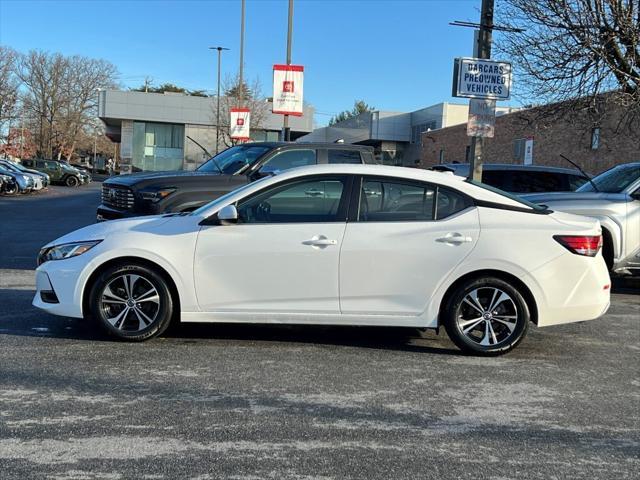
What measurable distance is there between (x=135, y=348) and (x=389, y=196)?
2646mm

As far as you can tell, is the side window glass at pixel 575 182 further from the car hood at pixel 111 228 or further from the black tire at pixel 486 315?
the car hood at pixel 111 228

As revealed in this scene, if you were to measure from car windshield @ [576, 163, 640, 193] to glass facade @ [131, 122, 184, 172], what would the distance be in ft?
156

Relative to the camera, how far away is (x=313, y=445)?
12.4ft

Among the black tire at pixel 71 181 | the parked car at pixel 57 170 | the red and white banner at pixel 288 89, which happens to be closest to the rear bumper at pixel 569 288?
the red and white banner at pixel 288 89

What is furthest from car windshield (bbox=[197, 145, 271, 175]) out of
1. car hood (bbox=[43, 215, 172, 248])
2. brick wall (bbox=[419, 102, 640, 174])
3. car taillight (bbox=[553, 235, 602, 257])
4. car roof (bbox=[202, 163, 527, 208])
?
brick wall (bbox=[419, 102, 640, 174])

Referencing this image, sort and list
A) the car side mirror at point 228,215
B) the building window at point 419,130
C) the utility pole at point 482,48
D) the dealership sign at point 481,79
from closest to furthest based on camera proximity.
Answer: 1. the car side mirror at point 228,215
2. the dealership sign at point 481,79
3. the utility pole at point 482,48
4. the building window at point 419,130

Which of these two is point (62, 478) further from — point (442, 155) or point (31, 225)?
point (442, 155)

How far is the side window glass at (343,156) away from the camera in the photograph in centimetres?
916

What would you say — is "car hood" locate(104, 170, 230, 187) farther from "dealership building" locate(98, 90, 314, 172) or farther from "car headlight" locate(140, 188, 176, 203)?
"dealership building" locate(98, 90, 314, 172)

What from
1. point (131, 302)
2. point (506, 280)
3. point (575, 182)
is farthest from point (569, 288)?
point (575, 182)

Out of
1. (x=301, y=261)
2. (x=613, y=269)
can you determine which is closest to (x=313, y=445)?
(x=301, y=261)

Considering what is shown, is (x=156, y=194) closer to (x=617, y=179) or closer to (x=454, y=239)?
(x=454, y=239)

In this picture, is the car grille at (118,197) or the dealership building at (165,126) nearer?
the car grille at (118,197)

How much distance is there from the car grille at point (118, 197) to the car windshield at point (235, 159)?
4.53 feet
